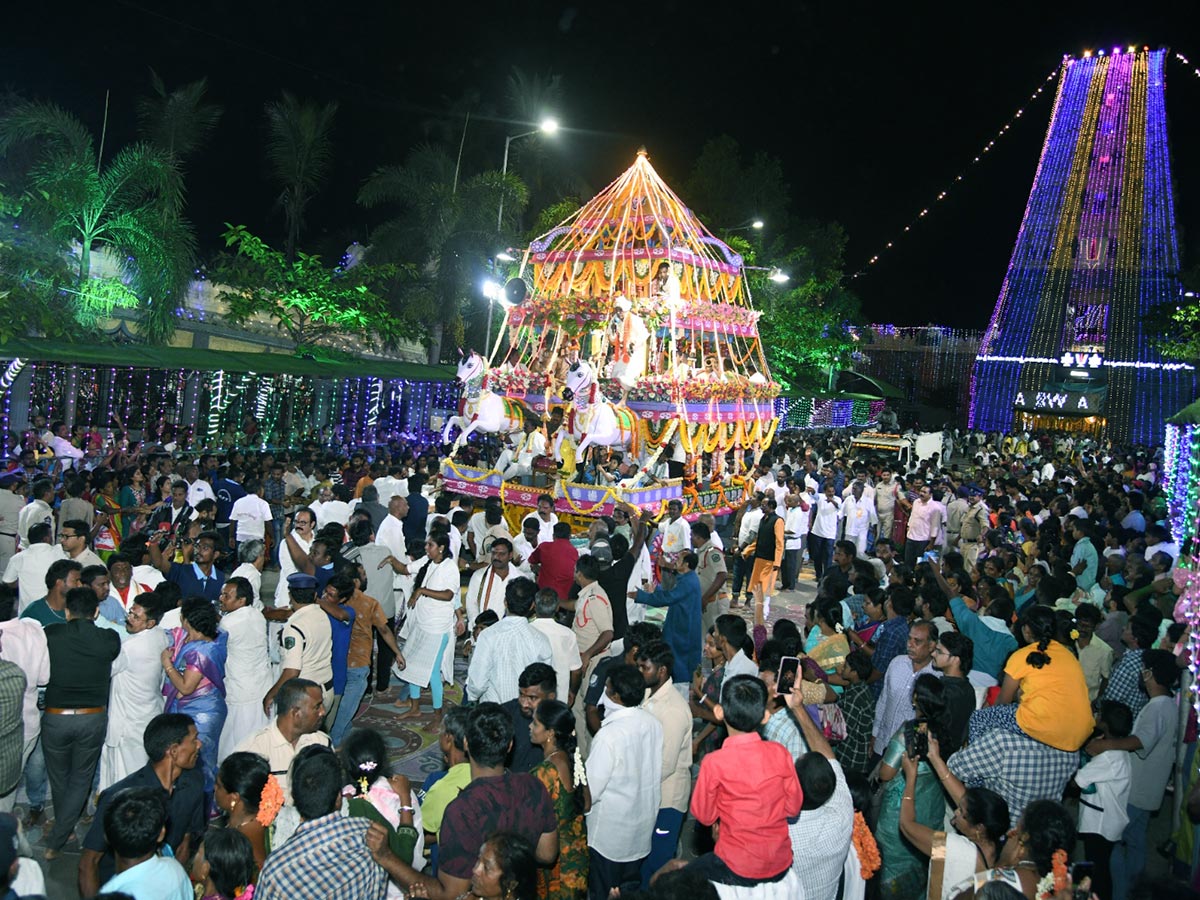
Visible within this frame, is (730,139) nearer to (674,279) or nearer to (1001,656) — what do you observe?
(674,279)

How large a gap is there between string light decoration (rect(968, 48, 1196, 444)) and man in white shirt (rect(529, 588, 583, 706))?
39.8 m

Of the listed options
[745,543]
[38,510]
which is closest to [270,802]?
[38,510]

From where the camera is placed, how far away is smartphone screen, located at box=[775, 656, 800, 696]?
4.75 m

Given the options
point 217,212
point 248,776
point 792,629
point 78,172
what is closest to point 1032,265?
point 217,212

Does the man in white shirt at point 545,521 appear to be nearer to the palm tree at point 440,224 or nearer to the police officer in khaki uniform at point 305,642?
the police officer in khaki uniform at point 305,642

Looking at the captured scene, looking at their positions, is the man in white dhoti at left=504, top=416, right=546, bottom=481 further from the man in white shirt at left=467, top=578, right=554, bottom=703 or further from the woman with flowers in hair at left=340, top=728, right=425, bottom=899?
the woman with flowers in hair at left=340, top=728, right=425, bottom=899

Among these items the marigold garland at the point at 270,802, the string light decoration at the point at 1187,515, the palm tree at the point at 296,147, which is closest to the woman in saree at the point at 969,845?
the string light decoration at the point at 1187,515

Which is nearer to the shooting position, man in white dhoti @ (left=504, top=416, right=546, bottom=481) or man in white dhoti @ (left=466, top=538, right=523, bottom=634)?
man in white dhoti @ (left=466, top=538, right=523, bottom=634)

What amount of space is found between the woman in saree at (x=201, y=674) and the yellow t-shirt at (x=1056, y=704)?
14.9 feet

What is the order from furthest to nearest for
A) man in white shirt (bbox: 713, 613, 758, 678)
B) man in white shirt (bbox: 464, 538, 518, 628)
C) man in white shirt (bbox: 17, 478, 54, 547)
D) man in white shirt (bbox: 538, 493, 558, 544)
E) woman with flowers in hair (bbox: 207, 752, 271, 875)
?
man in white shirt (bbox: 538, 493, 558, 544), man in white shirt (bbox: 17, 478, 54, 547), man in white shirt (bbox: 464, 538, 518, 628), man in white shirt (bbox: 713, 613, 758, 678), woman with flowers in hair (bbox: 207, 752, 271, 875)

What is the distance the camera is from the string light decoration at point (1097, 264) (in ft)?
132

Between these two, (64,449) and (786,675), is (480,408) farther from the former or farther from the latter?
(786,675)

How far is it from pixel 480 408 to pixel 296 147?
15.5 m

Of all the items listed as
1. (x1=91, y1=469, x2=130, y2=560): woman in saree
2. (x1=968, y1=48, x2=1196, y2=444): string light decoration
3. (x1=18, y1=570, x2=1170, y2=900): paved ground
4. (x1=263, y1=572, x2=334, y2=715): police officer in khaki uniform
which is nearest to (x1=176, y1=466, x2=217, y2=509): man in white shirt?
(x1=91, y1=469, x2=130, y2=560): woman in saree
